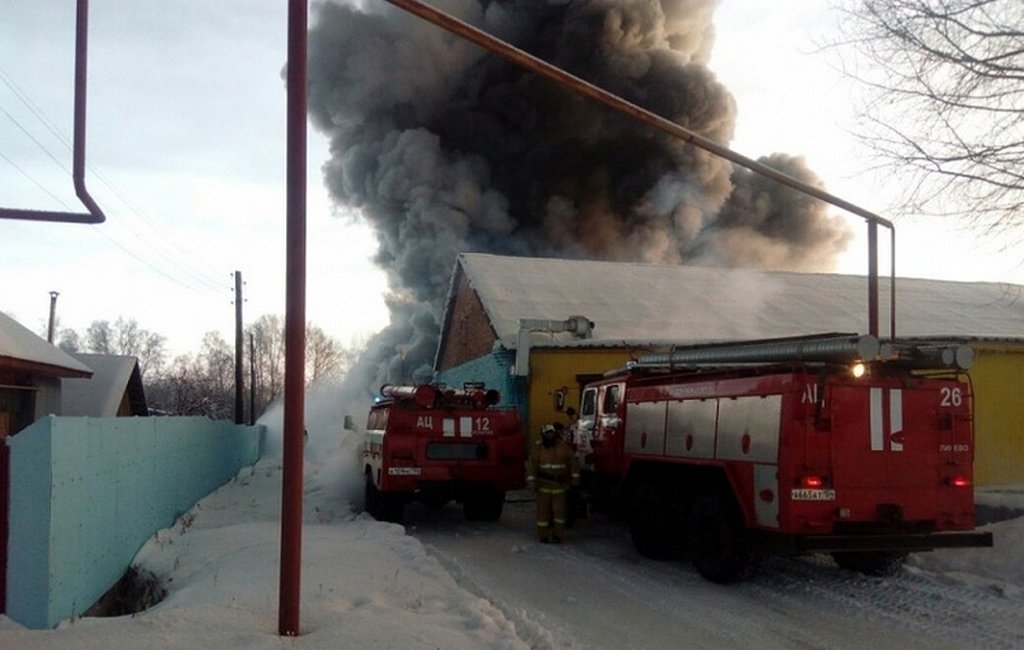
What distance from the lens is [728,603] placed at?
813cm

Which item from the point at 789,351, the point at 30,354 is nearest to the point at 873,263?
the point at 789,351

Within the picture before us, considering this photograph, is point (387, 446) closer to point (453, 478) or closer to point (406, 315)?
point (453, 478)

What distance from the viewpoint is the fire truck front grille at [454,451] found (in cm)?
1283

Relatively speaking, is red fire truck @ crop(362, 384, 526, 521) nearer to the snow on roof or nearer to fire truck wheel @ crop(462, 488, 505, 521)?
fire truck wheel @ crop(462, 488, 505, 521)

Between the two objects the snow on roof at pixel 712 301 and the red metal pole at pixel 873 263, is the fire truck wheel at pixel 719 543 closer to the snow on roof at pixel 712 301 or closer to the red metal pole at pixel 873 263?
the red metal pole at pixel 873 263

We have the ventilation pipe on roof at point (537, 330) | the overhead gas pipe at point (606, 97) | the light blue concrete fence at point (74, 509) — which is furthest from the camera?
the ventilation pipe on roof at point (537, 330)

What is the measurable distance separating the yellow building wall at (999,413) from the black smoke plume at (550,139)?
25144 millimetres

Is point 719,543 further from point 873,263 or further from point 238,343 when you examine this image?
point 238,343

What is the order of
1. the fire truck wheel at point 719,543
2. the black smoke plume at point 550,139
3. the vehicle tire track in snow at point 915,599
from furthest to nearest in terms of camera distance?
the black smoke plume at point 550,139, the fire truck wheel at point 719,543, the vehicle tire track in snow at point 915,599

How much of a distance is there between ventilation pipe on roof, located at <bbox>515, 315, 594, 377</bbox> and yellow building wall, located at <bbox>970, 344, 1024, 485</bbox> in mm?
7775

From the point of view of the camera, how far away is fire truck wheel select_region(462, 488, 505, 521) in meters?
13.4

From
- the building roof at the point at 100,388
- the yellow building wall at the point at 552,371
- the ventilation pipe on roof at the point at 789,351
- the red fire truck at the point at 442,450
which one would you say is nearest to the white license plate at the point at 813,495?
the ventilation pipe on roof at the point at 789,351

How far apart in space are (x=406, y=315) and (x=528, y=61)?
31831 mm

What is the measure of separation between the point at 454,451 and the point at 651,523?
3411 mm
